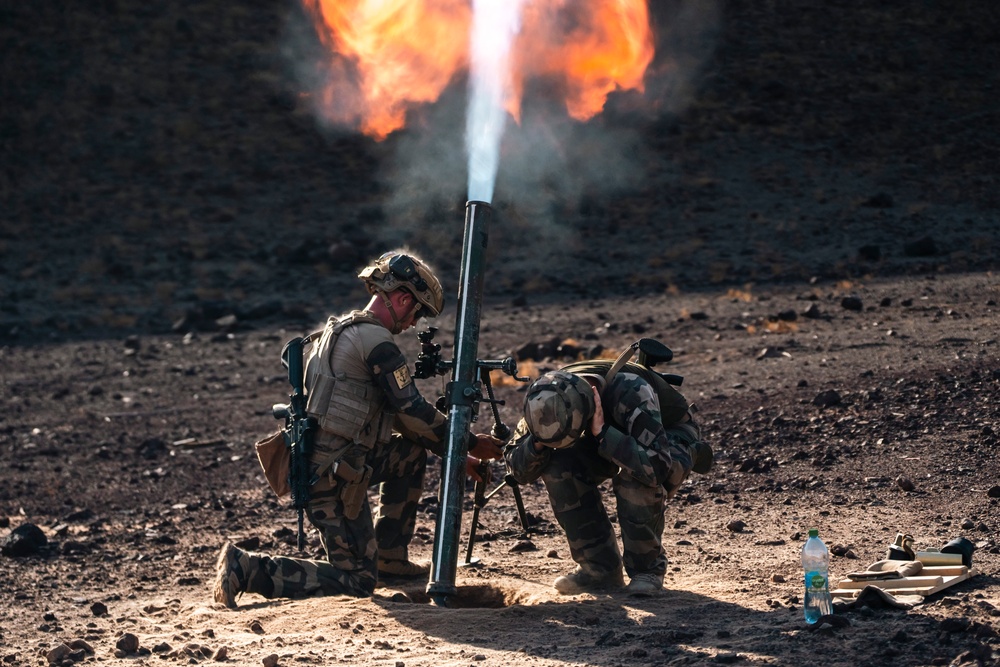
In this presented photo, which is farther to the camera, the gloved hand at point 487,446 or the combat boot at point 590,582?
the gloved hand at point 487,446

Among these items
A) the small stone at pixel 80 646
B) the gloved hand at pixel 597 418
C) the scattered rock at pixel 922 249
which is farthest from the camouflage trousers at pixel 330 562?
the scattered rock at pixel 922 249

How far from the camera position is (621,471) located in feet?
22.7

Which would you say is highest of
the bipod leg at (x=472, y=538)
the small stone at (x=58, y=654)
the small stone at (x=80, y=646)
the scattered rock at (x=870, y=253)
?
the scattered rock at (x=870, y=253)

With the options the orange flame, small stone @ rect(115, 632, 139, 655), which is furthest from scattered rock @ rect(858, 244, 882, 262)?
small stone @ rect(115, 632, 139, 655)

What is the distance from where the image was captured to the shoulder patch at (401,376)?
7.06 m

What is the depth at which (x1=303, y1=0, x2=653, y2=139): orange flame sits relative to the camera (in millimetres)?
9391

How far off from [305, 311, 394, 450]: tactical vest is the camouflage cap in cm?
97

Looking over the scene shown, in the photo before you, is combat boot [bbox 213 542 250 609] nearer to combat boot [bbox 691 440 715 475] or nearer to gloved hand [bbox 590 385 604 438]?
gloved hand [bbox 590 385 604 438]

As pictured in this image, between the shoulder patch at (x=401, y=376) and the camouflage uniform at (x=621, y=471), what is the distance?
25.5 inches

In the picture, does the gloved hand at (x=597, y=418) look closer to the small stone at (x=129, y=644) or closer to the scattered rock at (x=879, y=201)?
the small stone at (x=129, y=644)

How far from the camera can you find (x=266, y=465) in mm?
7453

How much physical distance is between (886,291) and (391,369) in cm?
1078

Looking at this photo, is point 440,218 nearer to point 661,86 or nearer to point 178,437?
point 661,86

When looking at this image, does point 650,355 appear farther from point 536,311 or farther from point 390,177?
point 390,177
